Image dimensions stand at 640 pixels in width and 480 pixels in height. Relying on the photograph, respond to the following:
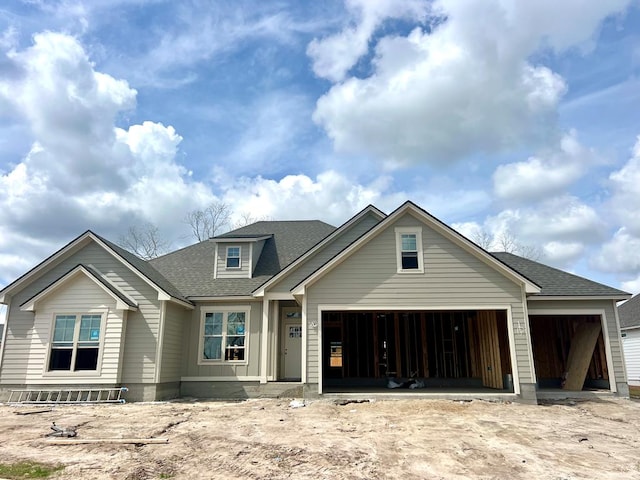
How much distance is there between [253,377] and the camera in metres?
15.0

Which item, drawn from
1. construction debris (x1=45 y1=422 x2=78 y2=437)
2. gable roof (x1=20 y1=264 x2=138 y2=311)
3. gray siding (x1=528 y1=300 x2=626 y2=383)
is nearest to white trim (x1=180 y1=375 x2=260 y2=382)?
gable roof (x1=20 y1=264 x2=138 y2=311)

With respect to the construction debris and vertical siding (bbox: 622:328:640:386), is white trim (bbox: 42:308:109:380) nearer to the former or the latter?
the construction debris

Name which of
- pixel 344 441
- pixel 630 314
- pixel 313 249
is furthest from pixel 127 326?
pixel 630 314

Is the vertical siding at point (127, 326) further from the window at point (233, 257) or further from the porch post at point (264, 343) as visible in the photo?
the window at point (233, 257)

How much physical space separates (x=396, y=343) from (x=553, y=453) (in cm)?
998

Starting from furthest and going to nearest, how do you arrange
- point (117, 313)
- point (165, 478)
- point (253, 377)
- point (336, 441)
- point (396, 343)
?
point (396, 343), point (253, 377), point (117, 313), point (336, 441), point (165, 478)

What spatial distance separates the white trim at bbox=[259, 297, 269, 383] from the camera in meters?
14.7

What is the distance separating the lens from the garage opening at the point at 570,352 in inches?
604

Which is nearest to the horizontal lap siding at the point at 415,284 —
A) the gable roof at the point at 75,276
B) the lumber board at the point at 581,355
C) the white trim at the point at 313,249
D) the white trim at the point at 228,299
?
the white trim at the point at 313,249

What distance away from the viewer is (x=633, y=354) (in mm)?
24594

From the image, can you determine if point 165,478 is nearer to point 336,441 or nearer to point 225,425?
point 336,441

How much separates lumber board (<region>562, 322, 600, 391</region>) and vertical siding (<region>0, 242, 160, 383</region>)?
13.8 metres

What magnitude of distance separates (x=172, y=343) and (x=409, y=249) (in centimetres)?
827

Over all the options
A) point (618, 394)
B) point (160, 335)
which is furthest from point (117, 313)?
point (618, 394)
